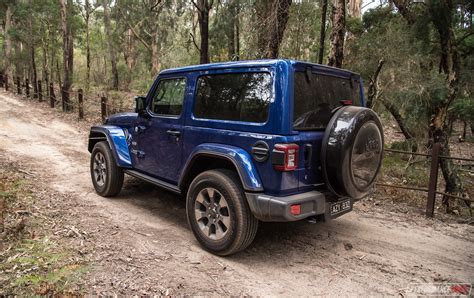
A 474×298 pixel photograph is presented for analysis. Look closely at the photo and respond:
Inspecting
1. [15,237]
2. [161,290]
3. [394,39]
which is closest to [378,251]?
[161,290]

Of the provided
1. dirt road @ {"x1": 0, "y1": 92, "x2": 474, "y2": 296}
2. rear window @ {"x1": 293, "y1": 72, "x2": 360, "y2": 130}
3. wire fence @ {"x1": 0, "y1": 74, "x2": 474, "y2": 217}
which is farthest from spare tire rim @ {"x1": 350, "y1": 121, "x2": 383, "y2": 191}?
wire fence @ {"x1": 0, "y1": 74, "x2": 474, "y2": 217}

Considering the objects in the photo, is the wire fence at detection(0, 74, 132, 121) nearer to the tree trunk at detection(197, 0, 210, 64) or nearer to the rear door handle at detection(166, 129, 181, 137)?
the tree trunk at detection(197, 0, 210, 64)

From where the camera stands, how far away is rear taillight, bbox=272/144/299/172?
325cm

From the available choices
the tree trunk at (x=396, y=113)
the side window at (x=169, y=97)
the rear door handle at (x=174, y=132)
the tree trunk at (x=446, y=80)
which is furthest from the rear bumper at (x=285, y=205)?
the tree trunk at (x=396, y=113)

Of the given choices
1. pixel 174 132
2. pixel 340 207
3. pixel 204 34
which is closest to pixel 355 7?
pixel 204 34

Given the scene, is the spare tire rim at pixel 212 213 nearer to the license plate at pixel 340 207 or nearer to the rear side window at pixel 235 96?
the rear side window at pixel 235 96

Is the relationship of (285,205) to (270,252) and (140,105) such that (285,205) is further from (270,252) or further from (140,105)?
(140,105)

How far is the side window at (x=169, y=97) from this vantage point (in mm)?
4469

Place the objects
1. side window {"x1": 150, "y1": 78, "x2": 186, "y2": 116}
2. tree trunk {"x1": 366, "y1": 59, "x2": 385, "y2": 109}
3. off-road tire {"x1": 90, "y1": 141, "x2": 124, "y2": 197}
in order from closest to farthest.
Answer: side window {"x1": 150, "y1": 78, "x2": 186, "y2": 116}
off-road tire {"x1": 90, "y1": 141, "x2": 124, "y2": 197}
tree trunk {"x1": 366, "y1": 59, "x2": 385, "y2": 109}

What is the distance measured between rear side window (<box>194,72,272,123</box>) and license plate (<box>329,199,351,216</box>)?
46.8 inches

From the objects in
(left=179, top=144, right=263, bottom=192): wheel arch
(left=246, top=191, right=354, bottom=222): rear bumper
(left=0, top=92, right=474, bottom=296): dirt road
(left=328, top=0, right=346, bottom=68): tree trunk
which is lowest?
(left=0, top=92, right=474, bottom=296): dirt road

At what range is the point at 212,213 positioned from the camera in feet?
12.5

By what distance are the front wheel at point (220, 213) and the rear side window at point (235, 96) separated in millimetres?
640

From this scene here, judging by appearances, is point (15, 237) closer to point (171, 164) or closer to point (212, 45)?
point (171, 164)
